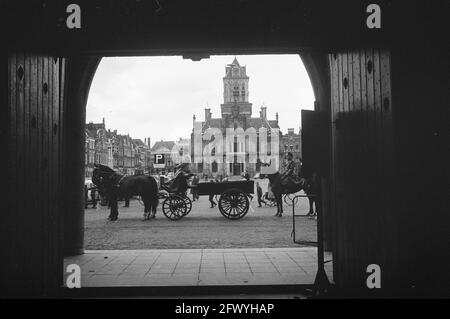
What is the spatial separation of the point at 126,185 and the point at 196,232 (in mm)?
3925

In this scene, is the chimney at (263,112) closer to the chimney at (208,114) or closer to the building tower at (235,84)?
the building tower at (235,84)

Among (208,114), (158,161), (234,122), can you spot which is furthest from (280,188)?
(208,114)

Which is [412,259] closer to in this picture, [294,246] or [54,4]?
[54,4]

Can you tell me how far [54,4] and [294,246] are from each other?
570cm

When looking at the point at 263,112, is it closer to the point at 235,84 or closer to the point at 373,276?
the point at 235,84

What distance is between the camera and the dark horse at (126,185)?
12.3 meters

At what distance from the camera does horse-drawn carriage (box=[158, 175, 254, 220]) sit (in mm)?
12250

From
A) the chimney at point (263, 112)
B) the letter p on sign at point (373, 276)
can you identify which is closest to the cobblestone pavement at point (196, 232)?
the letter p on sign at point (373, 276)

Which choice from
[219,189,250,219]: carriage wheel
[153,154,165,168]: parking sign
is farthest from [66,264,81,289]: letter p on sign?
[153,154,165,168]: parking sign

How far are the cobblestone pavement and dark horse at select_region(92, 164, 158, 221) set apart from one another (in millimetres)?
628

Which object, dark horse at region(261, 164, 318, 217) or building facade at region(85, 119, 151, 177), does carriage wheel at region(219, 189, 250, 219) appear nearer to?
dark horse at region(261, 164, 318, 217)

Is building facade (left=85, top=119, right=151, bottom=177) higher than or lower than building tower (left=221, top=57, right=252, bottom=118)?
lower

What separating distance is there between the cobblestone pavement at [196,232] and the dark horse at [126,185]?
628 millimetres

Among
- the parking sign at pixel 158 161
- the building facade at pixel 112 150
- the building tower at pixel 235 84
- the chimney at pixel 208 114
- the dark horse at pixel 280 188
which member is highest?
the building tower at pixel 235 84
